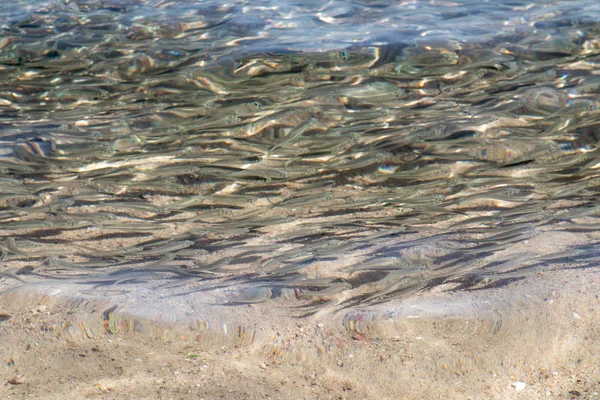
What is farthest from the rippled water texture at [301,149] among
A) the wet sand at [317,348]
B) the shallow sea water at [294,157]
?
the wet sand at [317,348]

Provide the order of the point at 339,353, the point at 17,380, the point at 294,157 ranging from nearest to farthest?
1. the point at 17,380
2. the point at 339,353
3. the point at 294,157

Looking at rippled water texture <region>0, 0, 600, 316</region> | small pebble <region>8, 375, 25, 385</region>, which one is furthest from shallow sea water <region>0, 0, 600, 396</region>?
small pebble <region>8, 375, 25, 385</region>

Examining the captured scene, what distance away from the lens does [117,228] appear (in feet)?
13.5

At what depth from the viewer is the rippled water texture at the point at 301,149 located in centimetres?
339

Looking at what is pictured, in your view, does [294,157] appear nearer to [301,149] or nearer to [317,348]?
[301,149]

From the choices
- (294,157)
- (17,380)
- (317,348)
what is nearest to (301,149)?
(294,157)

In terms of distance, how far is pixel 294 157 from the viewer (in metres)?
5.16

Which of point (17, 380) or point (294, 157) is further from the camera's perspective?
point (294, 157)

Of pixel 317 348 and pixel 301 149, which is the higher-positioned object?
pixel 317 348

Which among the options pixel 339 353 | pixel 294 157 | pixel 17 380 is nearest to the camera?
pixel 17 380

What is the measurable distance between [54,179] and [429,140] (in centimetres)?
310

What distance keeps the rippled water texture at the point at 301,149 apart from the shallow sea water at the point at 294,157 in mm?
22

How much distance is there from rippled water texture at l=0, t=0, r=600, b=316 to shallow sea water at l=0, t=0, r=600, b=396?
22 millimetres

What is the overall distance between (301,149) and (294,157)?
0.40 ft
